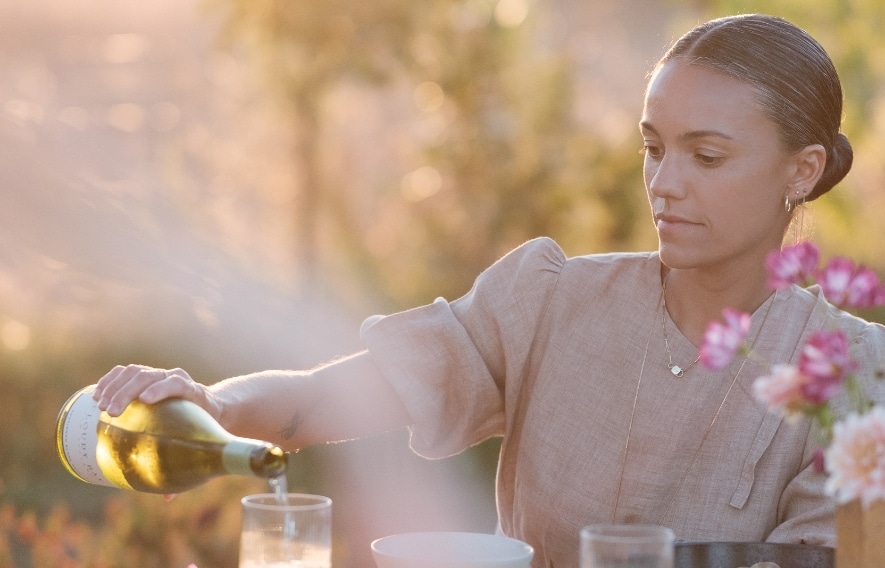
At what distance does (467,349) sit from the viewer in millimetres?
2123

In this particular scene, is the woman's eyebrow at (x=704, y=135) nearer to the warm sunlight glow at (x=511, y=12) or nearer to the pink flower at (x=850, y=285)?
the pink flower at (x=850, y=285)

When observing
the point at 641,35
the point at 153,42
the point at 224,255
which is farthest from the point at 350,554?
the point at 641,35

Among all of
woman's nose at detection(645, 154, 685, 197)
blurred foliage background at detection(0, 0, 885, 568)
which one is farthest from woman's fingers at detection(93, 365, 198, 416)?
blurred foliage background at detection(0, 0, 885, 568)

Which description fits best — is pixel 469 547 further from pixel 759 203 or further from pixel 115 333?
pixel 115 333

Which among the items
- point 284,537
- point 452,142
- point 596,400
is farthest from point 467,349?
point 452,142

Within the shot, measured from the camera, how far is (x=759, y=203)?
6.50ft

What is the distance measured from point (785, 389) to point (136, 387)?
2.88 feet

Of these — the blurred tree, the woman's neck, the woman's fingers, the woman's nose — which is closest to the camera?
the woman's fingers

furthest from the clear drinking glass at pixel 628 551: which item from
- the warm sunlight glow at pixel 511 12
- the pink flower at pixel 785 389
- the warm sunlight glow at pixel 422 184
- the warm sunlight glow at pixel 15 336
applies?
the warm sunlight glow at pixel 511 12

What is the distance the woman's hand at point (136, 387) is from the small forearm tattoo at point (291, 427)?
33cm

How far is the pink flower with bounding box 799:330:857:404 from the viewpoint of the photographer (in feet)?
3.74

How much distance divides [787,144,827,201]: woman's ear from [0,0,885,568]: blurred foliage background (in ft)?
1.07

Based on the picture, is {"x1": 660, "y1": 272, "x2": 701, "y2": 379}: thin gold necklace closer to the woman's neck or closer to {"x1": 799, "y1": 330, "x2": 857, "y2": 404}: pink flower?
the woman's neck

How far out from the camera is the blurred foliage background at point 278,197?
3652 mm
